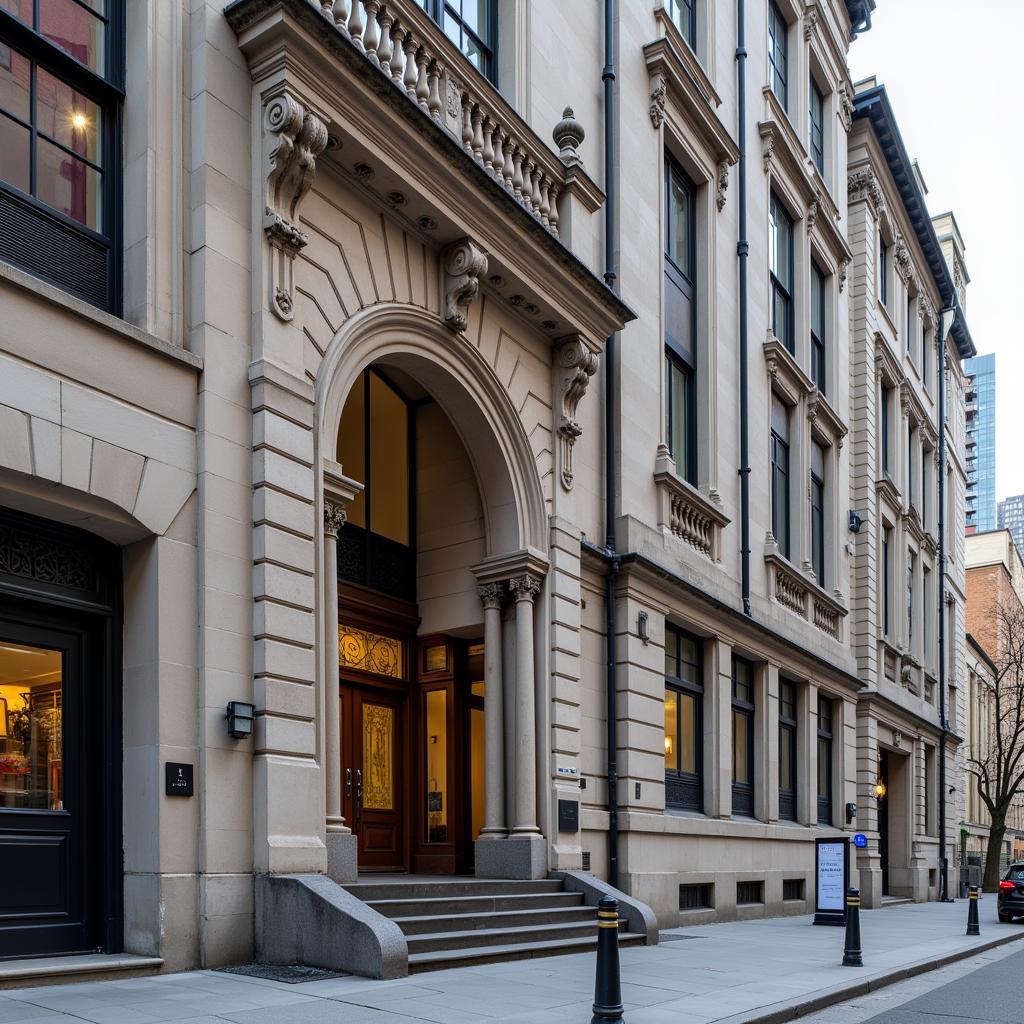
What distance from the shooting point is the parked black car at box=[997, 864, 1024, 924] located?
25.6 m

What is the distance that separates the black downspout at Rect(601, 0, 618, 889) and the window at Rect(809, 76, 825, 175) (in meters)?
13.4

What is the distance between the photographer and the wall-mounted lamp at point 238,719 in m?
11.1

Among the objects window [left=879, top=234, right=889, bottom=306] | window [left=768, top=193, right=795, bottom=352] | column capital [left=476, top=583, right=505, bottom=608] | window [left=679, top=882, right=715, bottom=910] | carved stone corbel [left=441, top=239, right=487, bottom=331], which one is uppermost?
window [left=879, top=234, right=889, bottom=306]

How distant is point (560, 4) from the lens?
18672 millimetres

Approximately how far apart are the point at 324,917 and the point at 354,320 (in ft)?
20.4

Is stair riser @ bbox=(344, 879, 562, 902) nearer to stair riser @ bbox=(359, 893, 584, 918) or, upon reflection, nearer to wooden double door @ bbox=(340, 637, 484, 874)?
stair riser @ bbox=(359, 893, 584, 918)

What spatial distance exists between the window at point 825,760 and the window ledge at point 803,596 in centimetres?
174

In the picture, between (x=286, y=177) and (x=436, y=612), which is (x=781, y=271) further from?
(x=286, y=177)

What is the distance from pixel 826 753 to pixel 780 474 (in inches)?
271

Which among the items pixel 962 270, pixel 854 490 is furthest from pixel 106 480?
pixel 962 270

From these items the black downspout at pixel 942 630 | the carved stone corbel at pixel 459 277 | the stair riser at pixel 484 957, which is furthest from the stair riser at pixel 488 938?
the black downspout at pixel 942 630

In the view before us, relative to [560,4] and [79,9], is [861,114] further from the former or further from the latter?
[79,9]

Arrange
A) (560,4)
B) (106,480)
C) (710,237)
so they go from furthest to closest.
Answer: (710,237), (560,4), (106,480)

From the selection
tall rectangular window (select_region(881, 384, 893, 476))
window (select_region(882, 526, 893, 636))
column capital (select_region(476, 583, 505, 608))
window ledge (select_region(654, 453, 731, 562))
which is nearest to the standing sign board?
window ledge (select_region(654, 453, 731, 562))
